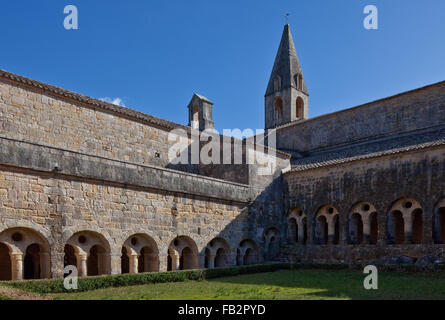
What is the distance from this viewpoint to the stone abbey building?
12336mm

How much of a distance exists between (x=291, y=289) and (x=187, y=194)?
6888 millimetres

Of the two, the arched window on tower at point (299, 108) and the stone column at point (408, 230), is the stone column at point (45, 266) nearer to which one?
the stone column at point (408, 230)

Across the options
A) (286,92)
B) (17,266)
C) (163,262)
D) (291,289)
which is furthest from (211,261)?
(286,92)

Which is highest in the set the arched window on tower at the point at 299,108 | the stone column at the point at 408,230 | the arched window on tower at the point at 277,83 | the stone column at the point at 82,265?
the arched window on tower at the point at 277,83

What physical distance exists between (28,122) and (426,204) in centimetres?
1719

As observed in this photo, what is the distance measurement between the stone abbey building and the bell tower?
323 inches

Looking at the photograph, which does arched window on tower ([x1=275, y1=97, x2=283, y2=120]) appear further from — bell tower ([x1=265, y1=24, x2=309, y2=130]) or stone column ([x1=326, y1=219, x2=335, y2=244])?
stone column ([x1=326, y1=219, x2=335, y2=244])

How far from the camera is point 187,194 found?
16641 mm

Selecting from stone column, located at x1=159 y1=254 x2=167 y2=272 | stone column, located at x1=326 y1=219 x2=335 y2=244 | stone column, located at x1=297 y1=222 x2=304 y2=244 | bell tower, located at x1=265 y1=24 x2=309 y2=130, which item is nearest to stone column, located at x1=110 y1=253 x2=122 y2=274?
stone column, located at x1=159 y1=254 x2=167 y2=272

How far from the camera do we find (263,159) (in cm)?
2109

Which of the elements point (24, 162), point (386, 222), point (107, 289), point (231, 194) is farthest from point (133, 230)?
point (386, 222)

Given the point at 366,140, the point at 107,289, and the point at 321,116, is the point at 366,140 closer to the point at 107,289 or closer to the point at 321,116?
the point at 321,116

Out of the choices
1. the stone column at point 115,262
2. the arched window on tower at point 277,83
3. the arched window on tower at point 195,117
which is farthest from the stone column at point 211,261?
the arched window on tower at point 277,83

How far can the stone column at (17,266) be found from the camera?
37.4 feet
